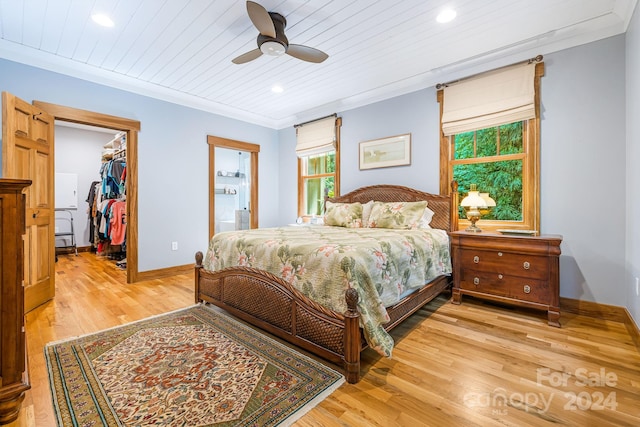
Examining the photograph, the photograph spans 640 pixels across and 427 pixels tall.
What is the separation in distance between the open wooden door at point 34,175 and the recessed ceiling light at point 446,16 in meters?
3.79

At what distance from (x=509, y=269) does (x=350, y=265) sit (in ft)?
5.96

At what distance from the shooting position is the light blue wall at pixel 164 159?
3400 mm

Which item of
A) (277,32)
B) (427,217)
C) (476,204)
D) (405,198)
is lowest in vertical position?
(427,217)

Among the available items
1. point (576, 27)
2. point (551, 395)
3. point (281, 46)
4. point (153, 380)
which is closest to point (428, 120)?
point (576, 27)

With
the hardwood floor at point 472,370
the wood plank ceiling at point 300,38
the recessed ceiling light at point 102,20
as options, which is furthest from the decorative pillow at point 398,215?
the recessed ceiling light at point 102,20

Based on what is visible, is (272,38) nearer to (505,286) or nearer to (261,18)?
(261,18)

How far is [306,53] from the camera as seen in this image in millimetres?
2619

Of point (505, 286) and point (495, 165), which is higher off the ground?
point (495, 165)

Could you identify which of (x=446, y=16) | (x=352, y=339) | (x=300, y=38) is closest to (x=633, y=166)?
(x=446, y=16)

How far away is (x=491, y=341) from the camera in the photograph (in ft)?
6.97

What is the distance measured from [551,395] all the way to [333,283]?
1.30 meters

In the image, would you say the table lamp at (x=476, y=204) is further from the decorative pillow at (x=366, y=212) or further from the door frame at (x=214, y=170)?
the door frame at (x=214, y=170)

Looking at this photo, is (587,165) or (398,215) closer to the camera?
(587,165)

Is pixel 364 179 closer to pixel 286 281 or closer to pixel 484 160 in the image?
pixel 484 160
